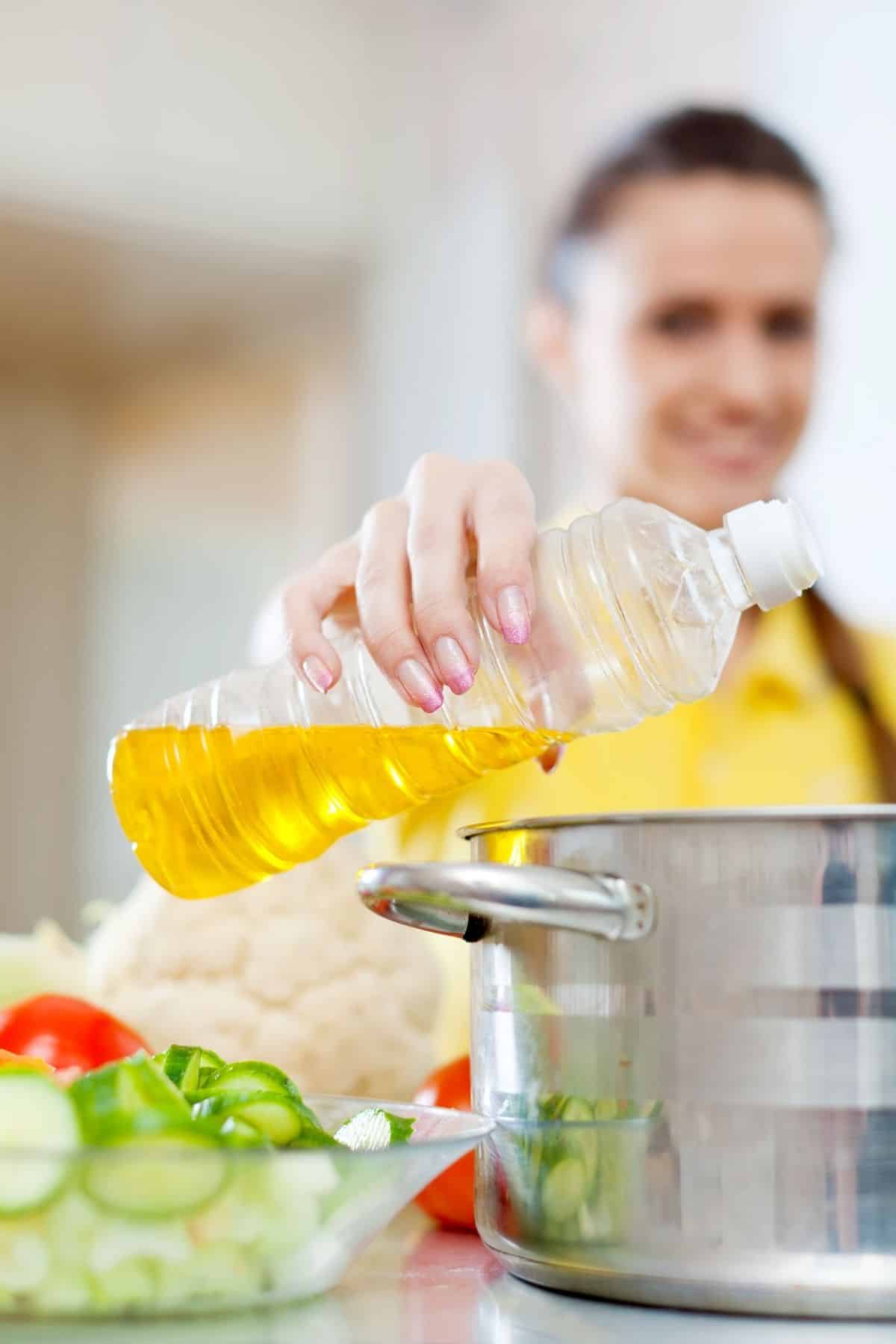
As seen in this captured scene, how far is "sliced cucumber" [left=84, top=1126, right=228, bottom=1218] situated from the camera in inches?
13.4

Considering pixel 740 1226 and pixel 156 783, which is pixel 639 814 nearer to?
pixel 740 1226

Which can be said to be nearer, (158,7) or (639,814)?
(639,814)

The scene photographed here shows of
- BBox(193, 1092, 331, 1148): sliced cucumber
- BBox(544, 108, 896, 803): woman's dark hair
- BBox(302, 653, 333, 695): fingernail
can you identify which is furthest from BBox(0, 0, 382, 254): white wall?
BBox(193, 1092, 331, 1148): sliced cucumber

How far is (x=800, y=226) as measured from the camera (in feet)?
6.54

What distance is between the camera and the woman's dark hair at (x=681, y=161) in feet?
6.19

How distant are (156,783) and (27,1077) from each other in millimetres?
299

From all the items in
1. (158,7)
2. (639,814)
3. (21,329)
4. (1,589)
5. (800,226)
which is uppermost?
(158,7)

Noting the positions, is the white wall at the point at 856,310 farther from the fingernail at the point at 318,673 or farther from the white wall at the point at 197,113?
the fingernail at the point at 318,673

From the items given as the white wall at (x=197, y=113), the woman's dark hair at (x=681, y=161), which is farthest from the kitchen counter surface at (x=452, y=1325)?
the white wall at (x=197, y=113)

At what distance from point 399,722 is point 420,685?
11cm

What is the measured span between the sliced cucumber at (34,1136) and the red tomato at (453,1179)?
0.64 feet

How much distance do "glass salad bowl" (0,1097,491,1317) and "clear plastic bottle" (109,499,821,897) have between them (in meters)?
0.28

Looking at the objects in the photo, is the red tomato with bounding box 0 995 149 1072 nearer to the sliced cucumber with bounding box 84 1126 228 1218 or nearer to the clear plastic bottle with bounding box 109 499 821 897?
the clear plastic bottle with bounding box 109 499 821 897

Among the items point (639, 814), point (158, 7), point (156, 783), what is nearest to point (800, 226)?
point (158, 7)
